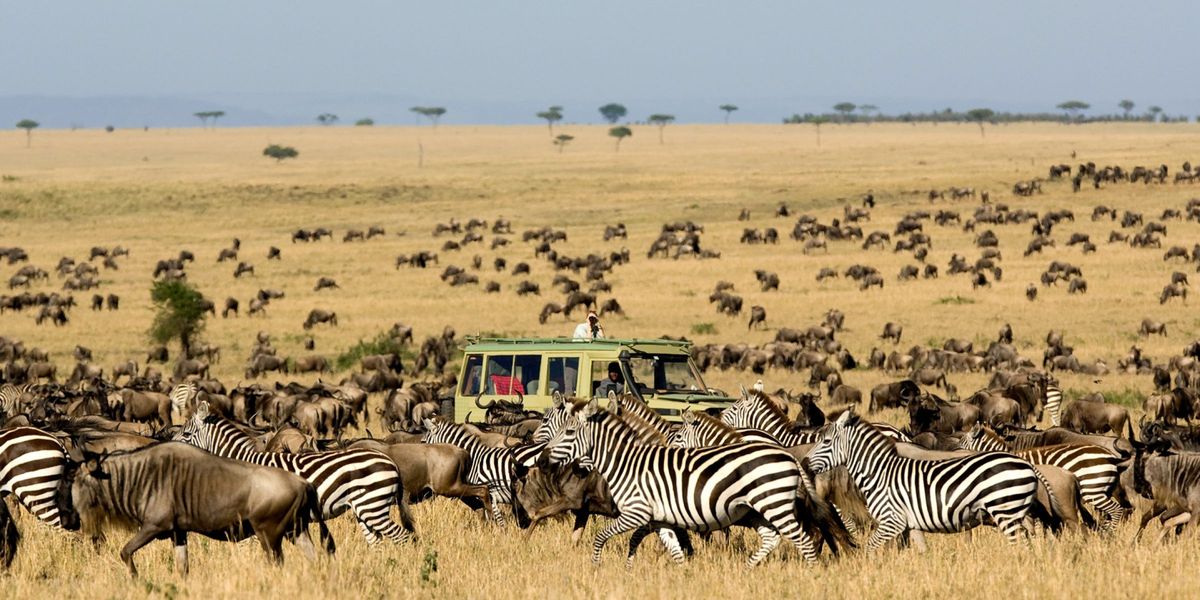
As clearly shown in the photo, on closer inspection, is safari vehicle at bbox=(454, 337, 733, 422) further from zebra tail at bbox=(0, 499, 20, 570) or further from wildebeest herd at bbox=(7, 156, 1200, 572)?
zebra tail at bbox=(0, 499, 20, 570)

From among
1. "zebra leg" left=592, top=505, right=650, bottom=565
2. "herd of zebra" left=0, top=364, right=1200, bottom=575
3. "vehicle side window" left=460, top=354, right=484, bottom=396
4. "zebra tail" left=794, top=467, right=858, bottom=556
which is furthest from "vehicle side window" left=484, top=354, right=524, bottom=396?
"zebra tail" left=794, top=467, right=858, bottom=556

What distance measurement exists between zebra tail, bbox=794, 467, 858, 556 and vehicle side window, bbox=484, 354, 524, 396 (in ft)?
23.8

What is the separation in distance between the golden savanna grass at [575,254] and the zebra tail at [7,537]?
0.16 m

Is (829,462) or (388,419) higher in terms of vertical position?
(829,462)

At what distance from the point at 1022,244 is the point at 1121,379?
27129mm

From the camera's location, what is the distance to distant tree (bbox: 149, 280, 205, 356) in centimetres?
4106

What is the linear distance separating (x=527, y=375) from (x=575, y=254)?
43.6m

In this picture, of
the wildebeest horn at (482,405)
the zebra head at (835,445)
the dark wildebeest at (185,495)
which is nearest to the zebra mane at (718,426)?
the zebra head at (835,445)

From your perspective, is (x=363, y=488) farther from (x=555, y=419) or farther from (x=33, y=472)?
(x=33, y=472)

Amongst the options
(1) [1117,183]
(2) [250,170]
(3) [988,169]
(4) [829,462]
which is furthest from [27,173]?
(4) [829,462]

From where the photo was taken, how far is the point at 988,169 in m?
91.4

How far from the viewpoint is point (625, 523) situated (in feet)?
38.6

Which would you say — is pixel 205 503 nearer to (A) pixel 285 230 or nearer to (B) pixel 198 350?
(B) pixel 198 350

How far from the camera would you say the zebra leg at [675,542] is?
11.8 m
